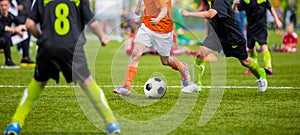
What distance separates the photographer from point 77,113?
26.4 feet

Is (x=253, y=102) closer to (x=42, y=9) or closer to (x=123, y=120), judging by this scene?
(x=123, y=120)

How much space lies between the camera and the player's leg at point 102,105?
20.7ft

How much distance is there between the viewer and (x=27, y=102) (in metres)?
6.49

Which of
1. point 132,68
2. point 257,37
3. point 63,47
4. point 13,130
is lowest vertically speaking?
point 257,37

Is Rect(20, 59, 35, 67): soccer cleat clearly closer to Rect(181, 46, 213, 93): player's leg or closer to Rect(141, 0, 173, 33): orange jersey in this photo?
Rect(181, 46, 213, 93): player's leg

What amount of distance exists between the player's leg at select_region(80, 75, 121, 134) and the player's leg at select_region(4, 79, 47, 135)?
0.48m

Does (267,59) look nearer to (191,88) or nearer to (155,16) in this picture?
(191,88)

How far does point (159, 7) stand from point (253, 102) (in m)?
2.00

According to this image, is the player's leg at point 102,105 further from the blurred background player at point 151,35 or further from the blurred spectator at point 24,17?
the blurred spectator at point 24,17

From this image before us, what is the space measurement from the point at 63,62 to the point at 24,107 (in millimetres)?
602

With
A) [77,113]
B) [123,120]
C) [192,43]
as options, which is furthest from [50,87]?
[192,43]

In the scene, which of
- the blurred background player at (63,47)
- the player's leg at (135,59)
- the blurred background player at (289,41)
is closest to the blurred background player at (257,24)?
the player's leg at (135,59)

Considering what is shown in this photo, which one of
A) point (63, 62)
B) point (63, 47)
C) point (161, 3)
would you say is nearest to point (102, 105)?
point (63, 62)

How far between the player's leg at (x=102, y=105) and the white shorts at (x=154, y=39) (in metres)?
3.36
